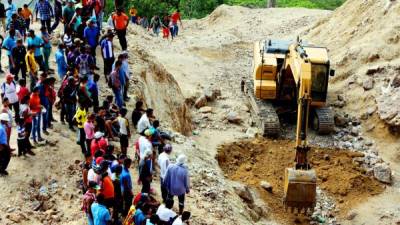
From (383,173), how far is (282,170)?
110 inches

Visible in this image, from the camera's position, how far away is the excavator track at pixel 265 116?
21125 millimetres

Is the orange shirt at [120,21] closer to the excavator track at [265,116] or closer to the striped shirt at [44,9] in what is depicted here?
the striped shirt at [44,9]

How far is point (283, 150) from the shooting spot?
2020cm

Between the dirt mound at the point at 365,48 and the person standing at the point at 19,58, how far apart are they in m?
11.3

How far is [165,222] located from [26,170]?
13.5ft

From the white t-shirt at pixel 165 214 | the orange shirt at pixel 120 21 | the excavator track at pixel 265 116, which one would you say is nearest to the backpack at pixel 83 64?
the orange shirt at pixel 120 21

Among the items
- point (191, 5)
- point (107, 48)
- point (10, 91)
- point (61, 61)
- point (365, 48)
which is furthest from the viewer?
point (191, 5)

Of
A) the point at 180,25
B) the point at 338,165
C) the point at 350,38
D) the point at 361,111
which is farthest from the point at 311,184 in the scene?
the point at 180,25

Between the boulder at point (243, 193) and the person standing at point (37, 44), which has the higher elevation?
the person standing at point (37, 44)

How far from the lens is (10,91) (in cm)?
1464

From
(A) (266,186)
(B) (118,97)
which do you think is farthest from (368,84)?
(B) (118,97)

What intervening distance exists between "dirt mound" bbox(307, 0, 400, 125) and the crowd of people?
8.83 metres

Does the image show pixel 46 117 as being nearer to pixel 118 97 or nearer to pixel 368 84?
pixel 118 97

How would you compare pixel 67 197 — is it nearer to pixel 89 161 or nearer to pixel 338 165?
pixel 89 161
